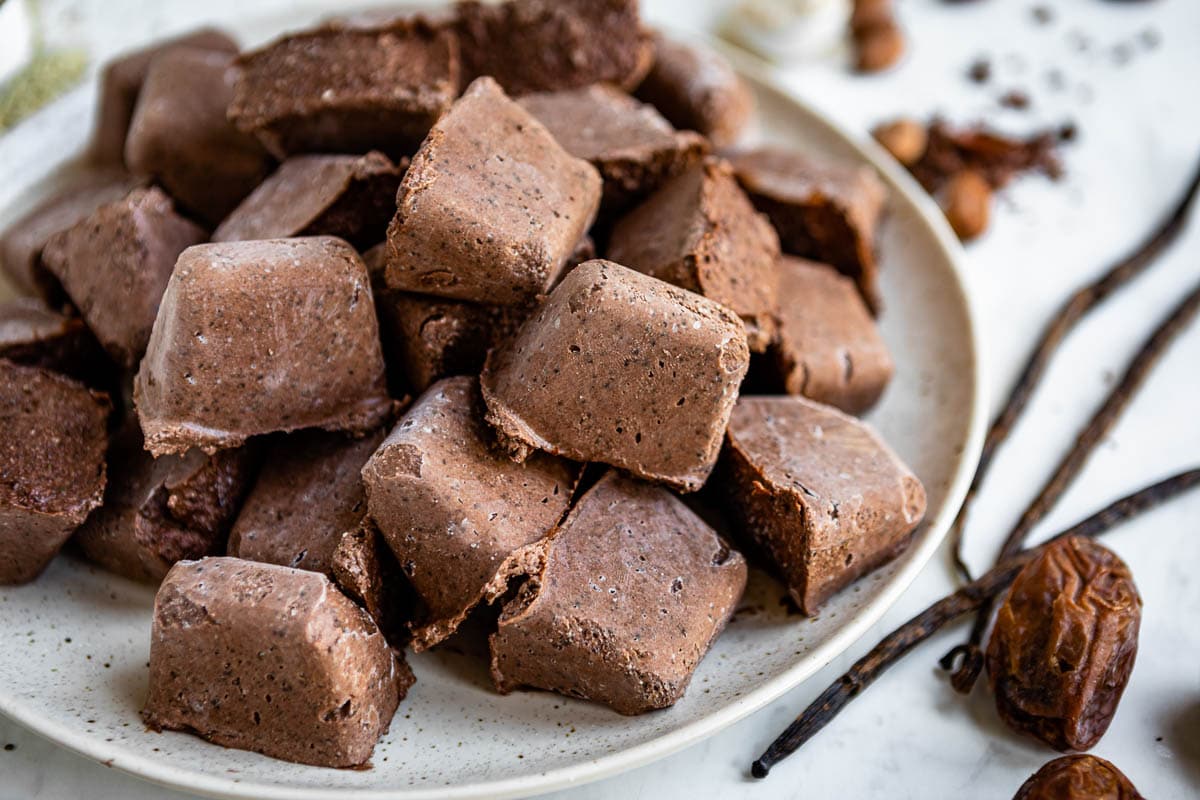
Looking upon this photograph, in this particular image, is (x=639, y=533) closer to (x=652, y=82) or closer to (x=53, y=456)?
(x=53, y=456)

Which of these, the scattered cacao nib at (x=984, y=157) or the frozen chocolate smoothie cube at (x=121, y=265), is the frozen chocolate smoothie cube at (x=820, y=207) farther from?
the frozen chocolate smoothie cube at (x=121, y=265)

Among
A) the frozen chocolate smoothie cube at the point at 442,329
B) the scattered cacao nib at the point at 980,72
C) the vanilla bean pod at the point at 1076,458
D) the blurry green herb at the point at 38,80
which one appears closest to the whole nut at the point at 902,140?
the scattered cacao nib at the point at 980,72

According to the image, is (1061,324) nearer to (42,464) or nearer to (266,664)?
(266,664)

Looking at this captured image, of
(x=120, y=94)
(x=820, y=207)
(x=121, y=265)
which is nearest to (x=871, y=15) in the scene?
(x=820, y=207)

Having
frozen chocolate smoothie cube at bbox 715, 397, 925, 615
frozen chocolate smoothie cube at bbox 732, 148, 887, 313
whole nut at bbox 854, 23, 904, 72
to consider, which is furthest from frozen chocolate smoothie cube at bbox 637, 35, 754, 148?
whole nut at bbox 854, 23, 904, 72

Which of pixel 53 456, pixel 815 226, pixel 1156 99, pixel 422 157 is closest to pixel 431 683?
pixel 53 456

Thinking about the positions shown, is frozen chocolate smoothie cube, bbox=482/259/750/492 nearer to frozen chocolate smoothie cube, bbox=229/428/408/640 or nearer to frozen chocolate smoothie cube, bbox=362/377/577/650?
frozen chocolate smoothie cube, bbox=362/377/577/650
